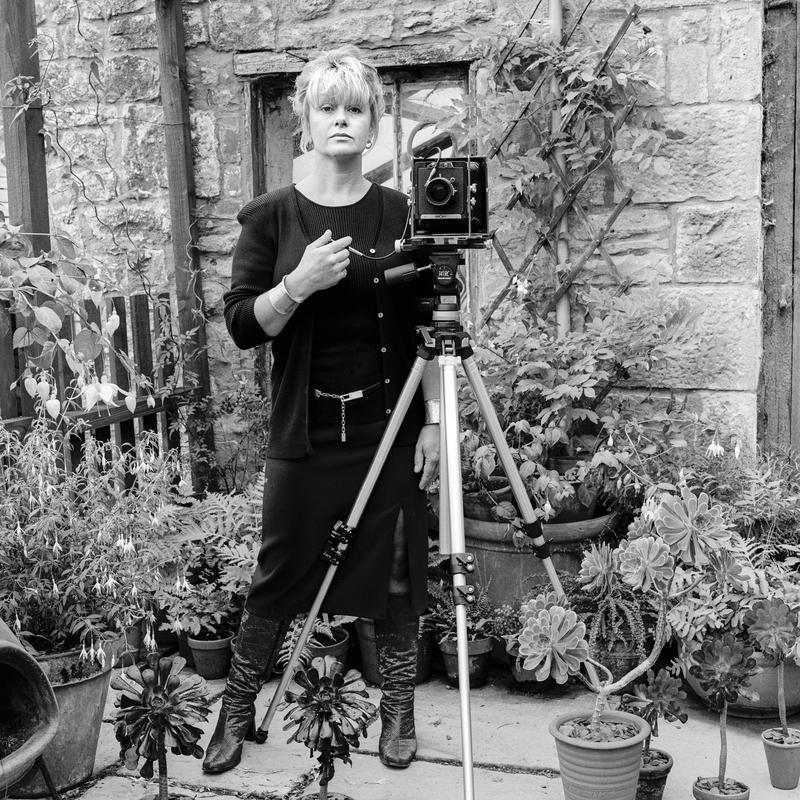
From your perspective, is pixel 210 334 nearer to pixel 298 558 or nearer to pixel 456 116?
pixel 456 116

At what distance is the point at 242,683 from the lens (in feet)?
9.69

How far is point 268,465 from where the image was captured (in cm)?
291

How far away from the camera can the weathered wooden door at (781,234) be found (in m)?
3.99

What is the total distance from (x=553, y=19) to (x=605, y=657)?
240cm

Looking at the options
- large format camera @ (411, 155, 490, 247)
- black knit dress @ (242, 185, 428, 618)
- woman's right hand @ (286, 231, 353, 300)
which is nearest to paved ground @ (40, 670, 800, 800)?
black knit dress @ (242, 185, 428, 618)

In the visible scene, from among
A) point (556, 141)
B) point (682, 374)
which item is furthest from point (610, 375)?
point (556, 141)

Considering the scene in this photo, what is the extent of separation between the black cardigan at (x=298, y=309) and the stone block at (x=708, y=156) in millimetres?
1548

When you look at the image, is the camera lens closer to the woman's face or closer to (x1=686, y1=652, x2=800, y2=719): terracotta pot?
the woman's face

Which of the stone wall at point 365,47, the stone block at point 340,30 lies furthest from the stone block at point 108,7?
the stone block at point 340,30

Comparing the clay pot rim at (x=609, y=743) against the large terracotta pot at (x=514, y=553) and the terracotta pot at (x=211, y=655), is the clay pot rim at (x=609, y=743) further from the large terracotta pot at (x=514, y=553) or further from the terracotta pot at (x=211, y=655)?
the terracotta pot at (x=211, y=655)

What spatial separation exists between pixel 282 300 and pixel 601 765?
1359 millimetres

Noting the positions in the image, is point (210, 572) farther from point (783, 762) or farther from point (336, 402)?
point (783, 762)

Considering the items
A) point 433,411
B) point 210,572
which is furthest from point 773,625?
point 210,572

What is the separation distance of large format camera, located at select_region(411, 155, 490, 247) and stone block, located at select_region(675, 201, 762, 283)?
1.69 meters
